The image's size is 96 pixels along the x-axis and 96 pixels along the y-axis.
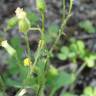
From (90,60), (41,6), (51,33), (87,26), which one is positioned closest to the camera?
(41,6)

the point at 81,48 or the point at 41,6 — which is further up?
the point at 41,6

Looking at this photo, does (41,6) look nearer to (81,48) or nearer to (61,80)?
(61,80)

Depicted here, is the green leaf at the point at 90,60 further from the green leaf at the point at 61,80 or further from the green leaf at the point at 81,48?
the green leaf at the point at 61,80

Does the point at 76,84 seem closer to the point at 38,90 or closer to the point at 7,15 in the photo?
the point at 7,15

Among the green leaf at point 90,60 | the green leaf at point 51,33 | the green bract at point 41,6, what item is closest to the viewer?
the green bract at point 41,6

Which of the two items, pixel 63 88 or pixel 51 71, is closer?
pixel 51 71

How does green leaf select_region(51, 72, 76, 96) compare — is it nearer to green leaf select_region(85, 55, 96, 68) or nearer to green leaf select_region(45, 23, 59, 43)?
green leaf select_region(85, 55, 96, 68)

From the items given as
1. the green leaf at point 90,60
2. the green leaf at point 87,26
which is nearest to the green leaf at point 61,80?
the green leaf at point 90,60

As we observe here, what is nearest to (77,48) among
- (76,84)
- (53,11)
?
(76,84)

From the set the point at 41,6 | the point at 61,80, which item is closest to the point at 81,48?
the point at 61,80

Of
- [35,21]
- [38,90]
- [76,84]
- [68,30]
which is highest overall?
[38,90]

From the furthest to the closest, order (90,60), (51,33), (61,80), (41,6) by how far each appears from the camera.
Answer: (51,33)
(90,60)
(61,80)
(41,6)
